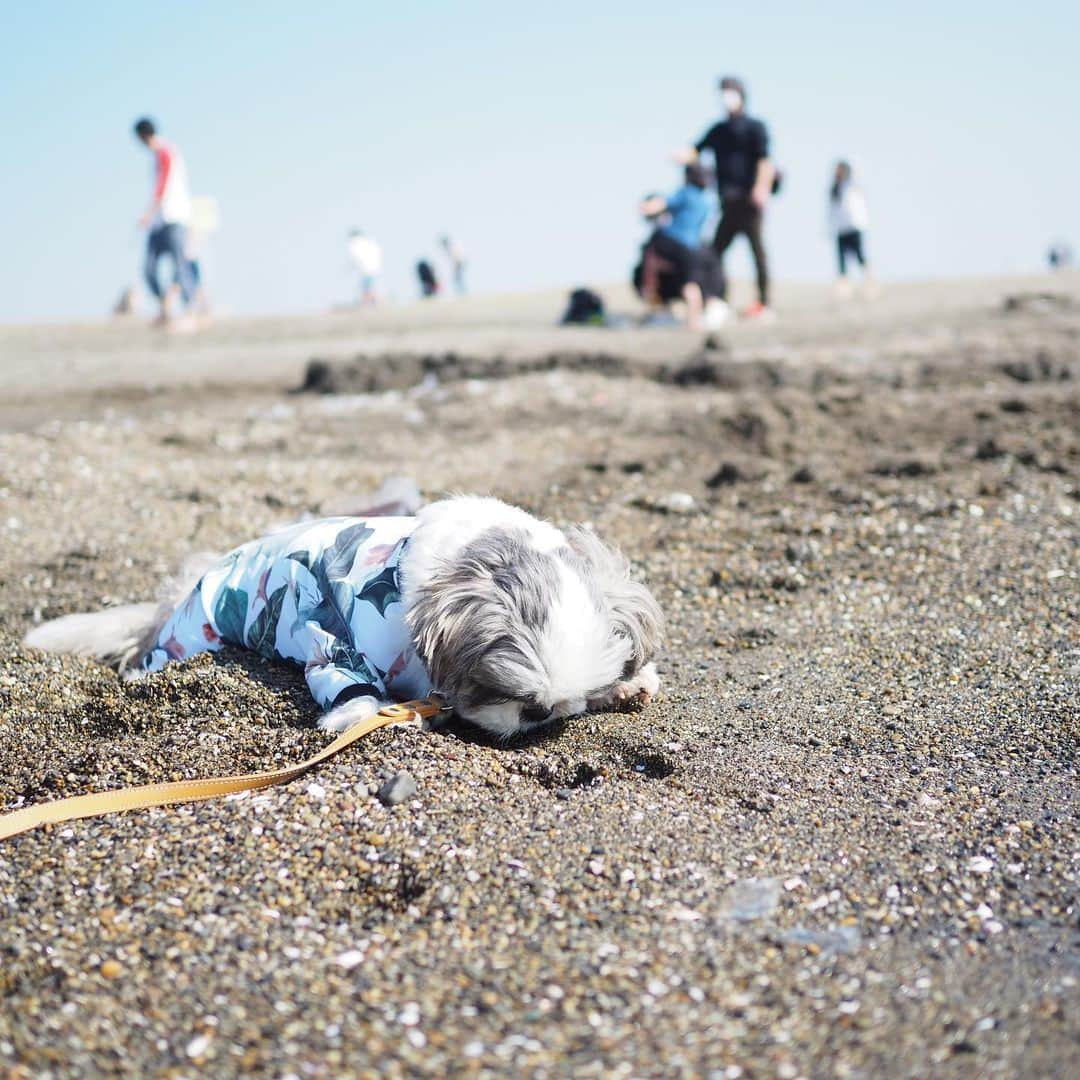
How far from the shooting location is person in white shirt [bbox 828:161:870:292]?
56.3ft

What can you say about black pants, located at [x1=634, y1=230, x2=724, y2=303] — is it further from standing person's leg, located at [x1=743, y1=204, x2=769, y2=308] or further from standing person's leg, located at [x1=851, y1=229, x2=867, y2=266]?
standing person's leg, located at [x1=851, y1=229, x2=867, y2=266]

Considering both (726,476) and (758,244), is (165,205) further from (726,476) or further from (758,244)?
(726,476)

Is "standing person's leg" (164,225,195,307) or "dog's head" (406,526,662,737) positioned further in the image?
"standing person's leg" (164,225,195,307)

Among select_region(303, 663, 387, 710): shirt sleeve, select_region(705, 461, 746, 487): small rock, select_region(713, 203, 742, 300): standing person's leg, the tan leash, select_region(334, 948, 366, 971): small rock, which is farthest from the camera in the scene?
select_region(713, 203, 742, 300): standing person's leg

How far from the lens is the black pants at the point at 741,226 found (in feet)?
45.6

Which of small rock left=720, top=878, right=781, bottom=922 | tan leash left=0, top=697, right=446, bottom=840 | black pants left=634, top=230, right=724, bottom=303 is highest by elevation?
black pants left=634, top=230, right=724, bottom=303

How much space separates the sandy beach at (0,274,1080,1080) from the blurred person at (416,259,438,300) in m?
22.4

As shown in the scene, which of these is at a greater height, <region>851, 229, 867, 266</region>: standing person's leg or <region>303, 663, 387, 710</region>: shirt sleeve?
<region>851, 229, 867, 266</region>: standing person's leg

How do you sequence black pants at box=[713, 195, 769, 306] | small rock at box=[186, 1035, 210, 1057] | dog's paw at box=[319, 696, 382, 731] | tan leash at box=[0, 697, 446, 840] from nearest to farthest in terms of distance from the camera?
1. small rock at box=[186, 1035, 210, 1057]
2. tan leash at box=[0, 697, 446, 840]
3. dog's paw at box=[319, 696, 382, 731]
4. black pants at box=[713, 195, 769, 306]

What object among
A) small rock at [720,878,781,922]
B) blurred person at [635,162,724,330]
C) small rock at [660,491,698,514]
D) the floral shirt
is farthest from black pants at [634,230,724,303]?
small rock at [720,878,781,922]

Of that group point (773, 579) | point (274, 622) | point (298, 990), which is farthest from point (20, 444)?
point (298, 990)

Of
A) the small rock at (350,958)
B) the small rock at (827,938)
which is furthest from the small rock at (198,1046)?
the small rock at (827,938)

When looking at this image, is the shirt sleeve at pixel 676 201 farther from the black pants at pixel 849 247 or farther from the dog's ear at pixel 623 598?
the dog's ear at pixel 623 598

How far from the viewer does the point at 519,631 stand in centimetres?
348
